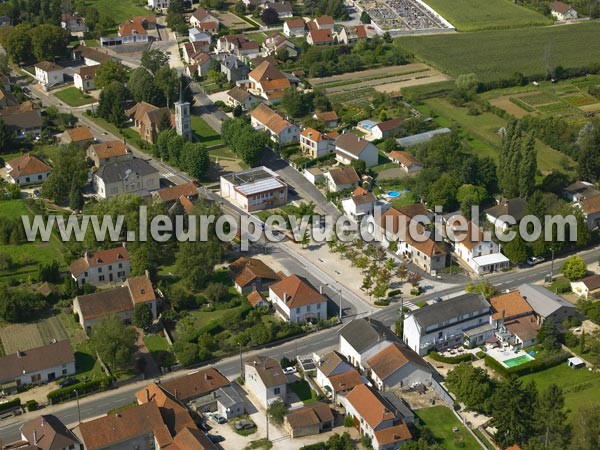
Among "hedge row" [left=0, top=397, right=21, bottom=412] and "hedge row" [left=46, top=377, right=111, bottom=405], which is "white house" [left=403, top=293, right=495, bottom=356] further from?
"hedge row" [left=0, top=397, right=21, bottom=412]

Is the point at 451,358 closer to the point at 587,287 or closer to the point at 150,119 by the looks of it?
the point at 587,287

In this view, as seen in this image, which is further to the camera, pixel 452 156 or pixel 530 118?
pixel 530 118

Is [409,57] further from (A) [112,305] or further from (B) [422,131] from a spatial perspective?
(A) [112,305]

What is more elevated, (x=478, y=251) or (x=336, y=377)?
(x=478, y=251)

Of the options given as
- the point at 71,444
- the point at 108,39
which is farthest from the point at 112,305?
the point at 108,39

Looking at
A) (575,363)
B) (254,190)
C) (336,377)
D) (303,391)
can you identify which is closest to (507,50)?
(254,190)

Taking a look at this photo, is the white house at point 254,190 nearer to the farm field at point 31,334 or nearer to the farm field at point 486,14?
the farm field at point 31,334
